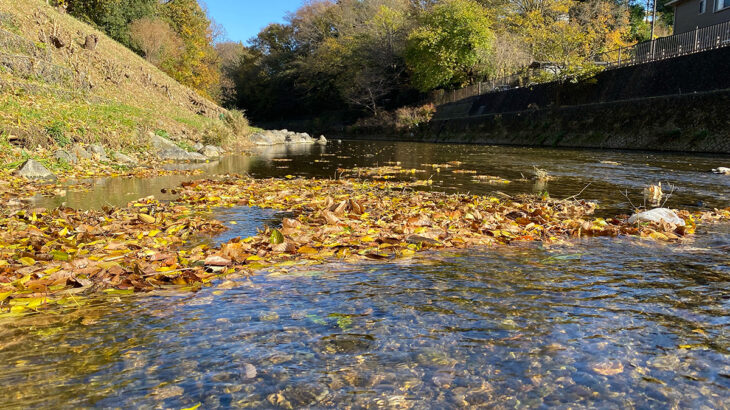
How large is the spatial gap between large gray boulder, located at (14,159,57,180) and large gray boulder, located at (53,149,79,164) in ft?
4.79

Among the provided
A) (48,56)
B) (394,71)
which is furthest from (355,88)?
(48,56)

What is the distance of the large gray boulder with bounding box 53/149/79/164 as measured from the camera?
39.3 ft

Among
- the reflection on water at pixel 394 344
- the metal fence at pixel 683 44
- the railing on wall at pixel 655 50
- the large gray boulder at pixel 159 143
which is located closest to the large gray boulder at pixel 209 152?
the large gray boulder at pixel 159 143

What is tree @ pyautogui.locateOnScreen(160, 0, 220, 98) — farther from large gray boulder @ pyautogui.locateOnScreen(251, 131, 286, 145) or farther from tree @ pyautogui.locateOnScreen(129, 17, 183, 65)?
large gray boulder @ pyautogui.locateOnScreen(251, 131, 286, 145)

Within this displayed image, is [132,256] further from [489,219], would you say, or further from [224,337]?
[489,219]

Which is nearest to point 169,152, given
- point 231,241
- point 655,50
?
point 231,241

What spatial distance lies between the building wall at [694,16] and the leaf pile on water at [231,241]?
35.9 m

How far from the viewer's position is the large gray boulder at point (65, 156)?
12.0 m

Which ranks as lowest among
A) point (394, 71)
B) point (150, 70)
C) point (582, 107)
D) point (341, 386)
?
point (341, 386)

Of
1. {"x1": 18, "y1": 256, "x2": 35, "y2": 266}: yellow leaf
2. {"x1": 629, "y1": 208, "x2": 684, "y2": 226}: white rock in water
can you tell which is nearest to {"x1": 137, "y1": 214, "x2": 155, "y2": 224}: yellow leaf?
{"x1": 18, "y1": 256, "x2": 35, "y2": 266}: yellow leaf

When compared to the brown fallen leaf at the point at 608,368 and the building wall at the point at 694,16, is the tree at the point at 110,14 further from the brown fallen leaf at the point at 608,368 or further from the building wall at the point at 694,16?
the building wall at the point at 694,16

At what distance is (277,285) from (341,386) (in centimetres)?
158

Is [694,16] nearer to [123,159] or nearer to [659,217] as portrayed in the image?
[659,217]

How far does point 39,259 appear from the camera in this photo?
3.89 m
